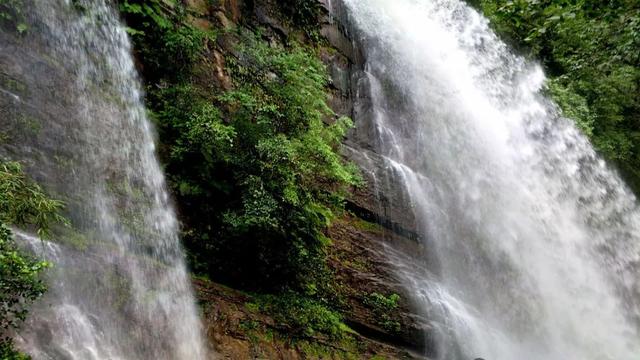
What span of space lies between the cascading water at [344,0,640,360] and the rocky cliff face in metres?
0.39

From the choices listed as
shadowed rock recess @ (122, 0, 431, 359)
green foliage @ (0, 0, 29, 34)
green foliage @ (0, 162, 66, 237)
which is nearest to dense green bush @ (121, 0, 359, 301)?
shadowed rock recess @ (122, 0, 431, 359)

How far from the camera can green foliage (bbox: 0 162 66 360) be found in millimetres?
3801

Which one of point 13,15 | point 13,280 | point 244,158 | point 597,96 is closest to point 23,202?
point 13,280

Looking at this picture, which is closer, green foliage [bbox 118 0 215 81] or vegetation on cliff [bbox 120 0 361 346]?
vegetation on cliff [bbox 120 0 361 346]

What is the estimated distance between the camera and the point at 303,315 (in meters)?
7.61

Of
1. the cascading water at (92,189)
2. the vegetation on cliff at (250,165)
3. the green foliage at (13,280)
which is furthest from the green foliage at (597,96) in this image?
the green foliage at (13,280)

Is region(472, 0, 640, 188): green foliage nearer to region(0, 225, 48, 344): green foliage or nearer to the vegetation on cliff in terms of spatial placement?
the vegetation on cliff

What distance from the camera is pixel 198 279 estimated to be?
22.1 feet

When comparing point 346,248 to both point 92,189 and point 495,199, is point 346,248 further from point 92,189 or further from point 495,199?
point 495,199

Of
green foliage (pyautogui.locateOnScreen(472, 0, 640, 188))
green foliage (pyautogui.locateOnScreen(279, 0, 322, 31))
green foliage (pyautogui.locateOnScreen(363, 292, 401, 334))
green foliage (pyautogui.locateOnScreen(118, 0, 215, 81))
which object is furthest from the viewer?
green foliage (pyautogui.locateOnScreen(472, 0, 640, 188))

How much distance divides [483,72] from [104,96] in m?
12.2

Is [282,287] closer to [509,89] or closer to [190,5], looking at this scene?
[190,5]

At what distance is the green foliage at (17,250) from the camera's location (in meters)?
3.80

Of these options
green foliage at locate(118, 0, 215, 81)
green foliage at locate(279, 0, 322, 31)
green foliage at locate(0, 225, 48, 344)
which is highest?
green foliage at locate(279, 0, 322, 31)
